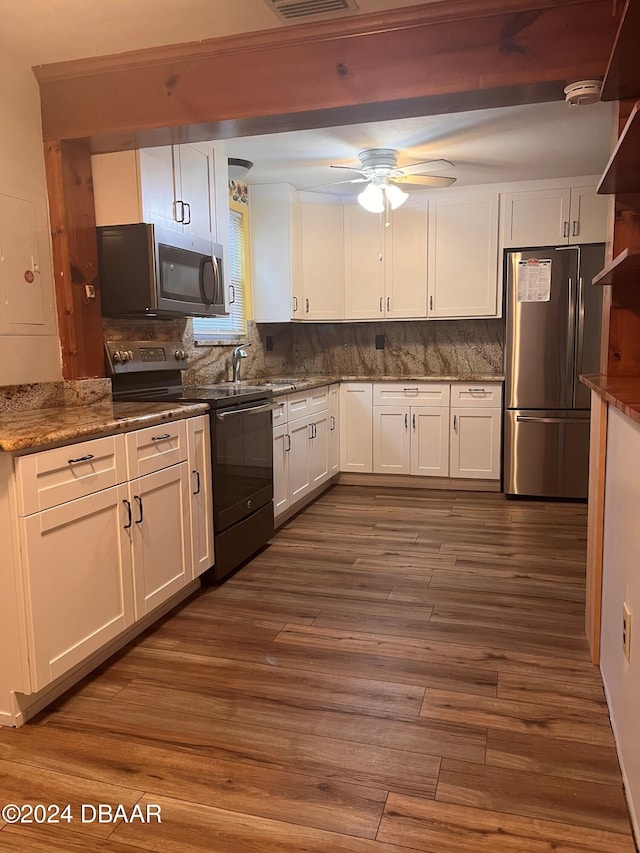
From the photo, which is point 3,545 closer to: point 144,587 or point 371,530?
point 144,587

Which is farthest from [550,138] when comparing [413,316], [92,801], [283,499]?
[92,801]

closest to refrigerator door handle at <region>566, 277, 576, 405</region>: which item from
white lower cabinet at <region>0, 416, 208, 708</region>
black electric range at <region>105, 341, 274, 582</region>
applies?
black electric range at <region>105, 341, 274, 582</region>

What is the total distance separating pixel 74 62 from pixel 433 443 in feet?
11.5

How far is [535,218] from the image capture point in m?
4.82

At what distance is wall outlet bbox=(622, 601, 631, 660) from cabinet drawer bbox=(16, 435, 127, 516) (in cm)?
169

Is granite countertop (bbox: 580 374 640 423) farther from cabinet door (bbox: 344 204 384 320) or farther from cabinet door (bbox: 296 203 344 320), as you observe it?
cabinet door (bbox: 296 203 344 320)

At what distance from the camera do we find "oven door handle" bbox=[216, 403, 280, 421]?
3.11 m

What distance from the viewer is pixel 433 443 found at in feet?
16.8

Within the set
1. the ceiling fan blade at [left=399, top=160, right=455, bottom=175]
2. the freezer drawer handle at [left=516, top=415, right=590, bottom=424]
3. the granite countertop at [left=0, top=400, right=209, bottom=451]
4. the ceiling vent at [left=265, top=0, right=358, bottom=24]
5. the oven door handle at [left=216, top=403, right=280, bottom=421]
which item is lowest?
the freezer drawer handle at [left=516, top=415, right=590, bottom=424]

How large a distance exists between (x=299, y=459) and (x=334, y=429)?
2.93ft

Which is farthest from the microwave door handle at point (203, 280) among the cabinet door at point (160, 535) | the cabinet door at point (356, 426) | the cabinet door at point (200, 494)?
the cabinet door at point (356, 426)

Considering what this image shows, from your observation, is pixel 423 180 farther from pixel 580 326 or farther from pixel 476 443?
pixel 476 443

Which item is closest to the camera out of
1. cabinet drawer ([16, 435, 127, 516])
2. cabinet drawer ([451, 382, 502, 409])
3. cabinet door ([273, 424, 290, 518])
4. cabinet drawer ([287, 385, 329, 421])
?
cabinet drawer ([16, 435, 127, 516])

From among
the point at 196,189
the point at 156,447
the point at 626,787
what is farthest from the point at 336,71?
the point at 626,787
